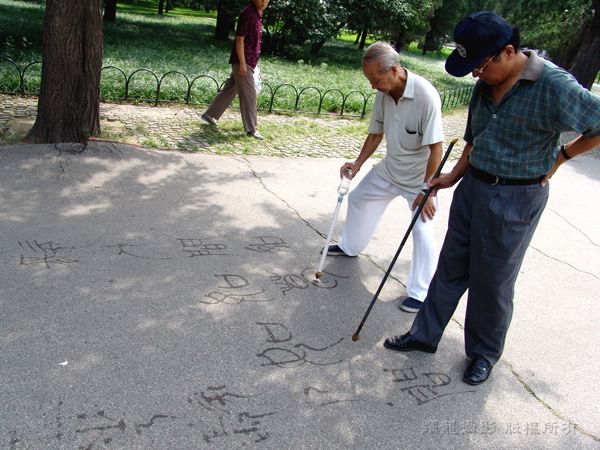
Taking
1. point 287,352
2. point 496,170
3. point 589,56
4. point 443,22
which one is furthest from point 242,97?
point 443,22

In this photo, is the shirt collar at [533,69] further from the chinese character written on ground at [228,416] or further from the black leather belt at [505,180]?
the chinese character written on ground at [228,416]

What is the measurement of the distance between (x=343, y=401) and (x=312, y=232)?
2.40 metres

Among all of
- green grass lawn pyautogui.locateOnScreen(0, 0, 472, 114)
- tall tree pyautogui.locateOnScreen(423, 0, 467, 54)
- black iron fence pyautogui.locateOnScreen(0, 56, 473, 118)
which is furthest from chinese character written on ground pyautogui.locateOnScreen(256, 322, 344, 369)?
tall tree pyautogui.locateOnScreen(423, 0, 467, 54)

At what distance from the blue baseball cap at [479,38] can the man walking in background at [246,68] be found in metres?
4.95

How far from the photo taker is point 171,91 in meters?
9.46

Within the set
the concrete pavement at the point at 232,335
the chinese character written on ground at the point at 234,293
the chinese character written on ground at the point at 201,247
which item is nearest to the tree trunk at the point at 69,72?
the concrete pavement at the point at 232,335

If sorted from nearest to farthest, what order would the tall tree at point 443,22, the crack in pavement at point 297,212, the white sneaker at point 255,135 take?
the crack in pavement at point 297,212
the white sneaker at point 255,135
the tall tree at point 443,22

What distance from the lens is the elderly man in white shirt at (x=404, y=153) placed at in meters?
3.67

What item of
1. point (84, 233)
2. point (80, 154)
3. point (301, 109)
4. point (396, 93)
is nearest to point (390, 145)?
point (396, 93)

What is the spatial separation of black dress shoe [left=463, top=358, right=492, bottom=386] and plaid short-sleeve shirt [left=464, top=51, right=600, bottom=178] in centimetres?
118

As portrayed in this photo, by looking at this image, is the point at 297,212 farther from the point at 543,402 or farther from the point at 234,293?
the point at 543,402

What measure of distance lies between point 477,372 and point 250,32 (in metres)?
5.61

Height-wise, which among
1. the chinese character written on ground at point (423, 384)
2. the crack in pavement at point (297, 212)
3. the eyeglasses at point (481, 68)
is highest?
the eyeglasses at point (481, 68)

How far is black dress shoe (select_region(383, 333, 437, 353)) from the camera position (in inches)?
140
